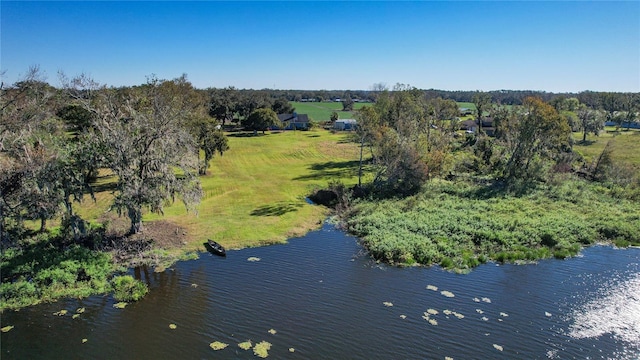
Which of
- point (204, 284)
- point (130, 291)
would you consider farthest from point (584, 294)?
point (130, 291)

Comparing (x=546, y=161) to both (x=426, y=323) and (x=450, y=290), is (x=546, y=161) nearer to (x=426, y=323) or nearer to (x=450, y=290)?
(x=450, y=290)

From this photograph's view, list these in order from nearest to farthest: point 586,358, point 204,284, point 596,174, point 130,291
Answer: point 586,358
point 130,291
point 204,284
point 596,174

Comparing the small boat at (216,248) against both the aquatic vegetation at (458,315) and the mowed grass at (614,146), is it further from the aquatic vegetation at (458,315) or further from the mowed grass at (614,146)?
the mowed grass at (614,146)

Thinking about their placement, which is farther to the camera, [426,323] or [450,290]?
[450,290]

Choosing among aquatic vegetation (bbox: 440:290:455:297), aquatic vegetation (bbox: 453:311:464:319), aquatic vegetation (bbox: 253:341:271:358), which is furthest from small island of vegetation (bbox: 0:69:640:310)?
aquatic vegetation (bbox: 253:341:271:358)

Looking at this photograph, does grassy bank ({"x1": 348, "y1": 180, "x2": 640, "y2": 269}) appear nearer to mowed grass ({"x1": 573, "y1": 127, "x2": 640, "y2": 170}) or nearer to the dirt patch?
the dirt patch

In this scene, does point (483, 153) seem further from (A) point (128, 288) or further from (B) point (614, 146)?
(A) point (128, 288)

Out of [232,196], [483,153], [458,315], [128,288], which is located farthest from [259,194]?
[483,153]
